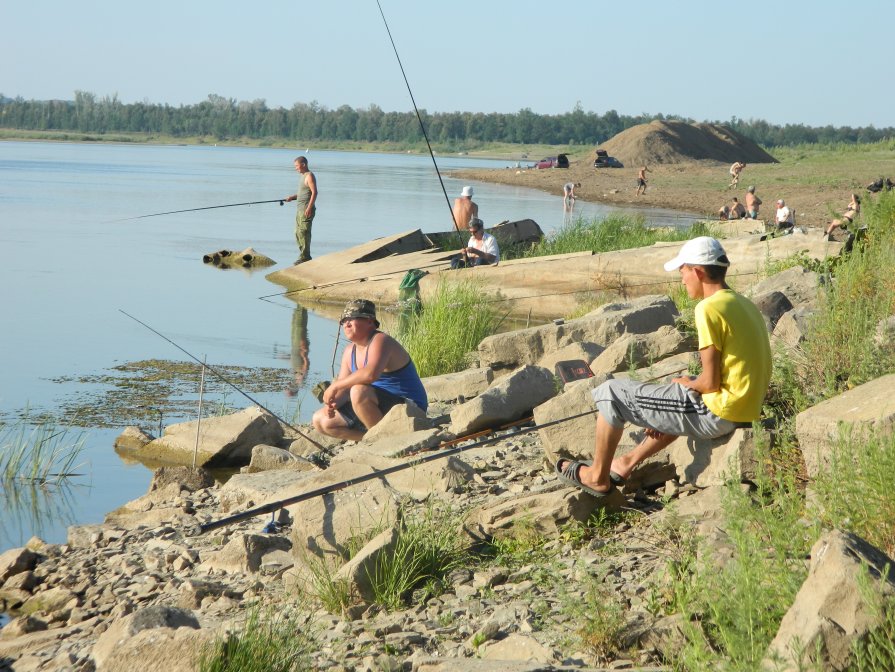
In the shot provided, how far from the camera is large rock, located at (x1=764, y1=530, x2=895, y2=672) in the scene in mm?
2938

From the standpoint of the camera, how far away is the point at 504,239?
18016 mm

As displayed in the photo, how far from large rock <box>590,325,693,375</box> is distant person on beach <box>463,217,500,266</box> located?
6.93 meters

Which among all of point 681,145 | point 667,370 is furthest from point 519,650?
point 681,145

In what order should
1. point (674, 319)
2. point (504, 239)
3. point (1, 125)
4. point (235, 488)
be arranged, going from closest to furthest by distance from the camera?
point (235, 488)
point (674, 319)
point (504, 239)
point (1, 125)

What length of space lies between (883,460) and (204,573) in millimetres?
3378

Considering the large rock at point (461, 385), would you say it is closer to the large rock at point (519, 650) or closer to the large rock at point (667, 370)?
the large rock at point (667, 370)

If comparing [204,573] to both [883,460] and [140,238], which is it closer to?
[883,460]

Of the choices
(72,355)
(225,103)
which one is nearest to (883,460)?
(72,355)

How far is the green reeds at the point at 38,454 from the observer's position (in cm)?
830

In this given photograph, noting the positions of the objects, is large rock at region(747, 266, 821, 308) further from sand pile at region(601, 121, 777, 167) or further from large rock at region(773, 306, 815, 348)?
sand pile at region(601, 121, 777, 167)

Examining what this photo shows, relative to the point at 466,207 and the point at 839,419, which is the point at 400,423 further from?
the point at 466,207

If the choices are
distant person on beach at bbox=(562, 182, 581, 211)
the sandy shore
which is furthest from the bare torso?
distant person on beach at bbox=(562, 182, 581, 211)

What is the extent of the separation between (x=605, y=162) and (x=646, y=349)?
57467mm

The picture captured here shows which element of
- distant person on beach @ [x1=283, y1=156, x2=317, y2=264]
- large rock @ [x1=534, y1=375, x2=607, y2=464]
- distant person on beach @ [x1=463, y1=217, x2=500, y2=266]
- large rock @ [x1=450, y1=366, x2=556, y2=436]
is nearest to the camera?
large rock @ [x1=534, y1=375, x2=607, y2=464]
